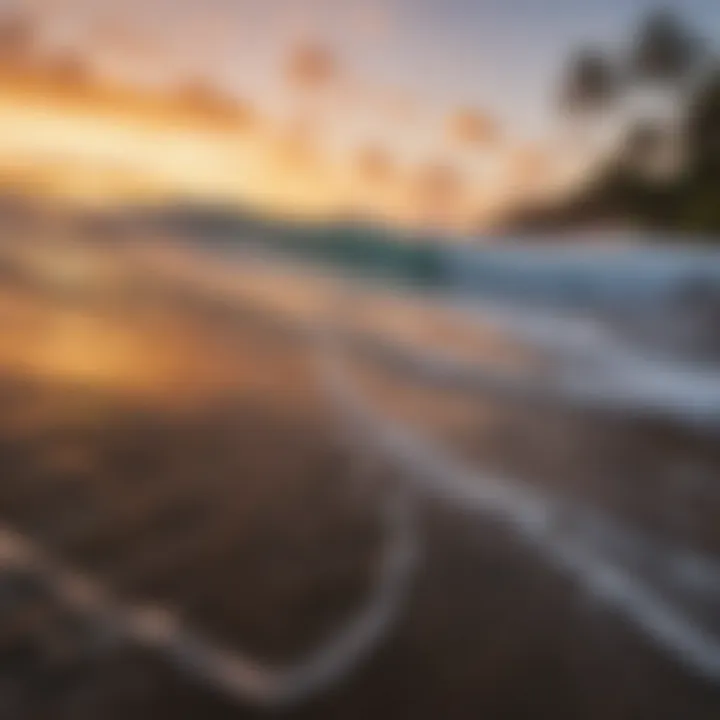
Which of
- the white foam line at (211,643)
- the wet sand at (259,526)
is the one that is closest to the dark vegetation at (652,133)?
the wet sand at (259,526)

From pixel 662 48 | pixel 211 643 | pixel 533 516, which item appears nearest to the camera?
pixel 211 643

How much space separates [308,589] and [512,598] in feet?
0.52

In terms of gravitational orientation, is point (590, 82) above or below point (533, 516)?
above

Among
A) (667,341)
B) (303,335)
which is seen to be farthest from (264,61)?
(667,341)

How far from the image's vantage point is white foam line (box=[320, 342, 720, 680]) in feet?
2.17

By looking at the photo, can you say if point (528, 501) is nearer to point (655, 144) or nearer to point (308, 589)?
point (308, 589)

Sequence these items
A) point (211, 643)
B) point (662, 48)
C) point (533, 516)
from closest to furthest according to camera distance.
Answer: point (211, 643), point (533, 516), point (662, 48)

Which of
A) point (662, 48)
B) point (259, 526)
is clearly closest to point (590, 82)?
point (662, 48)

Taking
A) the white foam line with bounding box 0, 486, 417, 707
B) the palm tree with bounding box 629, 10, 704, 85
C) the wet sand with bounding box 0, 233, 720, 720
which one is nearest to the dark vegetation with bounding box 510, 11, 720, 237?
the palm tree with bounding box 629, 10, 704, 85

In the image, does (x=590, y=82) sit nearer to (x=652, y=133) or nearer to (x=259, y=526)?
(x=652, y=133)

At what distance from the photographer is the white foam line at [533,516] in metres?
0.66

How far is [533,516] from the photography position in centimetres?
74

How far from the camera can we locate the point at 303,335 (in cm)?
84

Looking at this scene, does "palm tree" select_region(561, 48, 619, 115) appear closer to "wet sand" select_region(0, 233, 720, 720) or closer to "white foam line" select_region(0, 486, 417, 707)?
"wet sand" select_region(0, 233, 720, 720)
